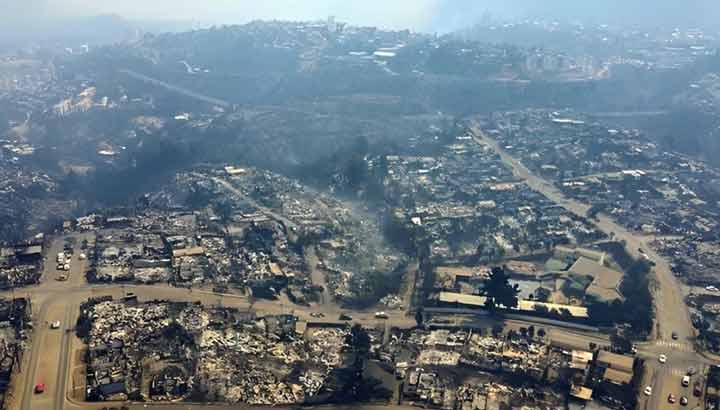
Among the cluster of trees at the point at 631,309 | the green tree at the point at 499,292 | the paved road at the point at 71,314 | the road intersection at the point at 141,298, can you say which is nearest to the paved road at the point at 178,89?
the road intersection at the point at 141,298

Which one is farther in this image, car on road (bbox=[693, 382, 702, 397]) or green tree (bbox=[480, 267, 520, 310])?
green tree (bbox=[480, 267, 520, 310])

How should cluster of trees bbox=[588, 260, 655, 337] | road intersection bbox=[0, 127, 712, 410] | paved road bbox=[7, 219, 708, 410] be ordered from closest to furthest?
road intersection bbox=[0, 127, 712, 410]
paved road bbox=[7, 219, 708, 410]
cluster of trees bbox=[588, 260, 655, 337]

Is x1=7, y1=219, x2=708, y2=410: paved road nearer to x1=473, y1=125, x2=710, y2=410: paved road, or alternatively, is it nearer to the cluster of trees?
x1=473, y1=125, x2=710, y2=410: paved road

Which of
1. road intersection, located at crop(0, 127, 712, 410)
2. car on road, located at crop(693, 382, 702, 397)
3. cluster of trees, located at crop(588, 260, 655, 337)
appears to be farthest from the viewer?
cluster of trees, located at crop(588, 260, 655, 337)

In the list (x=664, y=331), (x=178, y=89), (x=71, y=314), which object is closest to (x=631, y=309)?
(x=664, y=331)

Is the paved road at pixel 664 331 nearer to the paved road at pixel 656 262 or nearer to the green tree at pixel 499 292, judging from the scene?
the paved road at pixel 656 262

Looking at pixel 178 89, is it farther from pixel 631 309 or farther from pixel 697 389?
pixel 697 389

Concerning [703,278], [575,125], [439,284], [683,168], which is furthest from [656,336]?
[575,125]

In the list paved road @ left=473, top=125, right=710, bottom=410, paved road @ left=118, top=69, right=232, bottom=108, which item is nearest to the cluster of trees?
paved road @ left=473, top=125, right=710, bottom=410

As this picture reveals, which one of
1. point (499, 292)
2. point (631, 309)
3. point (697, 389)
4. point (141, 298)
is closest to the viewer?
point (697, 389)
